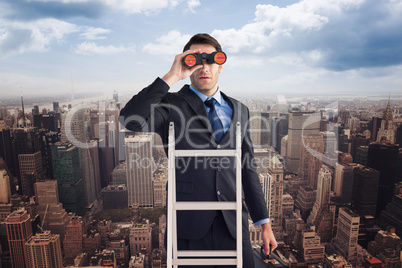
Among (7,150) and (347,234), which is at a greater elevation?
(7,150)

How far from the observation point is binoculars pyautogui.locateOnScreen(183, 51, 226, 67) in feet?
4.26

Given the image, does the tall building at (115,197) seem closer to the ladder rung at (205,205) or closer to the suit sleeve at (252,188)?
the suit sleeve at (252,188)

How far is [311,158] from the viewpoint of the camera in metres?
8.53

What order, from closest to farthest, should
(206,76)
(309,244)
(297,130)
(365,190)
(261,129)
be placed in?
(206,76), (261,129), (309,244), (297,130), (365,190)

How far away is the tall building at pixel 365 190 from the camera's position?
7.98m

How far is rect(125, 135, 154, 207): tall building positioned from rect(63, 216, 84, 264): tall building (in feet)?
4.56

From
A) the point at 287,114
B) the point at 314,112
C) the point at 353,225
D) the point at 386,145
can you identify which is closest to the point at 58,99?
the point at 287,114

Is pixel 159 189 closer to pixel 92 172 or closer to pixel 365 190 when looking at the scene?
pixel 92 172

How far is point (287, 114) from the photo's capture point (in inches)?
288

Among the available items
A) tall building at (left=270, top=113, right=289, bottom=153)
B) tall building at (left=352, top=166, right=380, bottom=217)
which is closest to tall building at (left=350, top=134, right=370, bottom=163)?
tall building at (left=352, top=166, right=380, bottom=217)

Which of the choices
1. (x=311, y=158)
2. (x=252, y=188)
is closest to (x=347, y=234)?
(x=311, y=158)

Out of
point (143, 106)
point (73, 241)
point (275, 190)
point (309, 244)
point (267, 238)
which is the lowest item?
point (309, 244)

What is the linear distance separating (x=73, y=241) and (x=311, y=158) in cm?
701

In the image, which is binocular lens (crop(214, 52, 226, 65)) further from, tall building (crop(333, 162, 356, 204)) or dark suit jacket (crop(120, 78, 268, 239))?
tall building (crop(333, 162, 356, 204))
